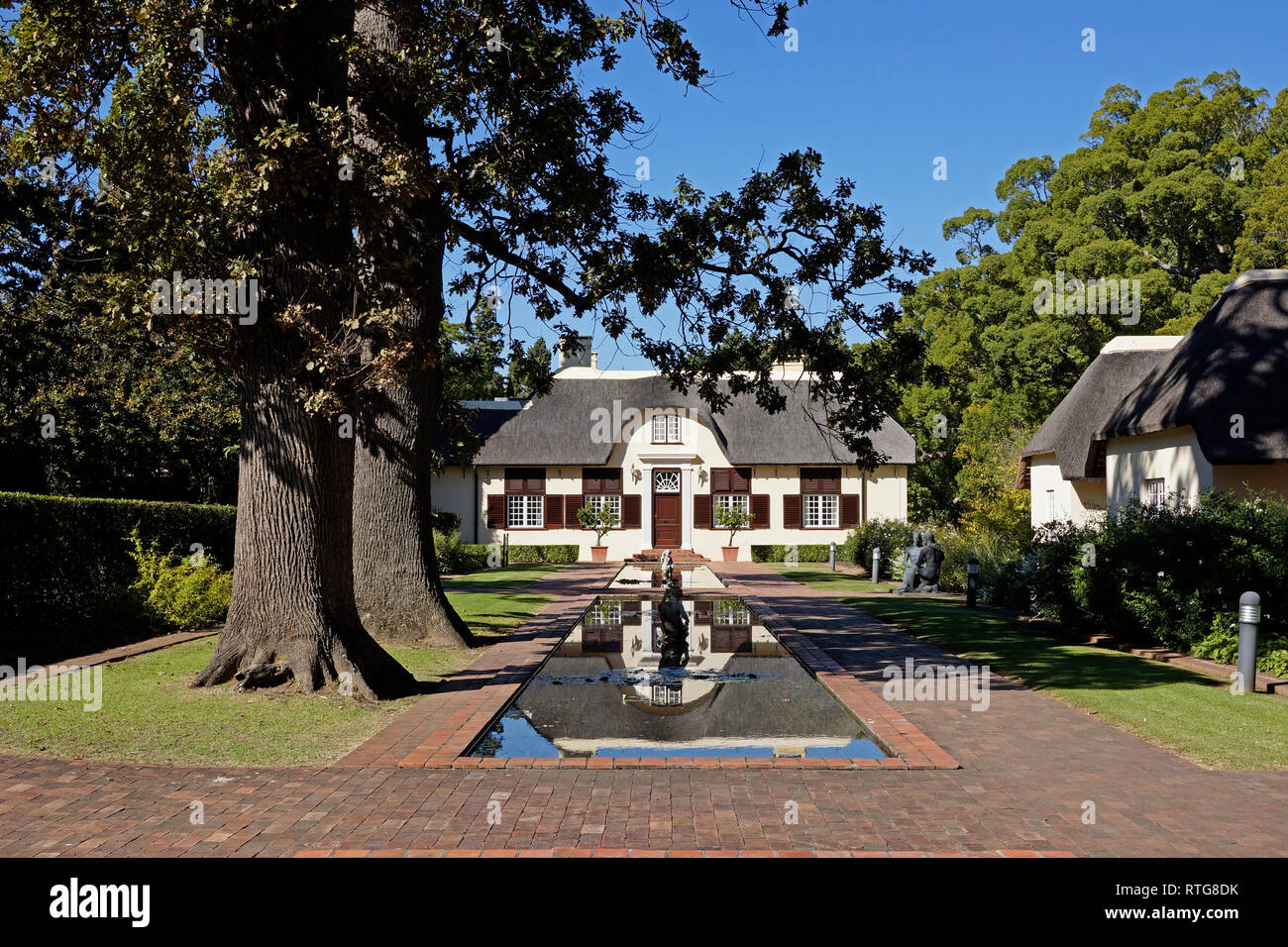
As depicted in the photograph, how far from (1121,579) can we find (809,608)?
21.0 feet

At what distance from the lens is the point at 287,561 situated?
973 centimetres

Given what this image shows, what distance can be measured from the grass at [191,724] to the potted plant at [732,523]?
26652 mm

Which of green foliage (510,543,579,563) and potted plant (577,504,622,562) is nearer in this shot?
green foliage (510,543,579,563)

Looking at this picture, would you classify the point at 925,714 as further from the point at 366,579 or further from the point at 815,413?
the point at 815,413

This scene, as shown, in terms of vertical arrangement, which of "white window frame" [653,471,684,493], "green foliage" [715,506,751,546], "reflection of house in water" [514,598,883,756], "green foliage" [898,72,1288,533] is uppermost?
"green foliage" [898,72,1288,533]

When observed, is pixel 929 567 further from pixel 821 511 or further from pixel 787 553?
pixel 821 511

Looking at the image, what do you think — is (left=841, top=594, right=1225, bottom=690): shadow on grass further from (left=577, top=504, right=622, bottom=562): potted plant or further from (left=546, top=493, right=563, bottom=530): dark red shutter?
(left=546, top=493, right=563, bottom=530): dark red shutter

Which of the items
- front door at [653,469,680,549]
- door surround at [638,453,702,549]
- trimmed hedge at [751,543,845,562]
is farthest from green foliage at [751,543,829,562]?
front door at [653,469,680,549]

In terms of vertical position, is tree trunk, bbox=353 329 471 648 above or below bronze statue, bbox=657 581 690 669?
above

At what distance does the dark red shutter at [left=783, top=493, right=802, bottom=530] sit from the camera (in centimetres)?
3744

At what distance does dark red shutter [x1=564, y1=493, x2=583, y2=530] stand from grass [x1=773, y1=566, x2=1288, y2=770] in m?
21.5

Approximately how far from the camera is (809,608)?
18.9 meters

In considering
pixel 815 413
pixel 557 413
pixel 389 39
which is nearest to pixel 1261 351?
pixel 389 39

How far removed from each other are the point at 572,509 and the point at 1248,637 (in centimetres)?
2893
